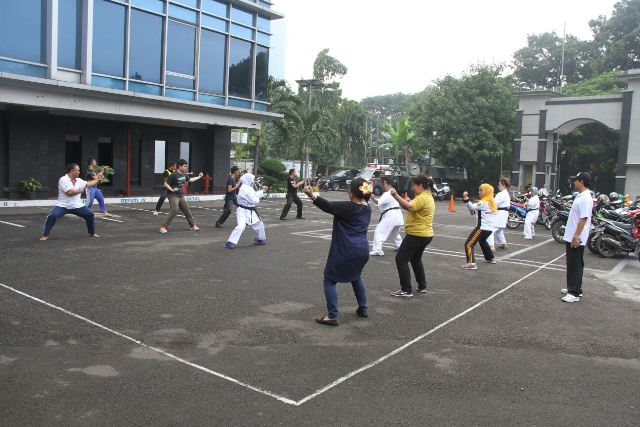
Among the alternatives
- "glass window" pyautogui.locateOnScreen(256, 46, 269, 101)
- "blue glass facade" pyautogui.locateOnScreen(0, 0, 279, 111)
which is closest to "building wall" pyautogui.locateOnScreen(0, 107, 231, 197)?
"blue glass facade" pyautogui.locateOnScreen(0, 0, 279, 111)

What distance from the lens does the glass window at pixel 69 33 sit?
19516 millimetres

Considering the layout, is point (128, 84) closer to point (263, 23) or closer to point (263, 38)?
point (263, 38)

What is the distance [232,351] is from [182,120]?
19322 millimetres

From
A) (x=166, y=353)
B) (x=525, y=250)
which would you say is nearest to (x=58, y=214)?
(x=166, y=353)

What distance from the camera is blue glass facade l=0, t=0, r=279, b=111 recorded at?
18.9m

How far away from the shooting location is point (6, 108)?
19.6 metres

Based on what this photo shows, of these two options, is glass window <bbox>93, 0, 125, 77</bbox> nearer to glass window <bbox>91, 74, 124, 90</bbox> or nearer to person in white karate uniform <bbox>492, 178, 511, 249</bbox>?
glass window <bbox>91, 74, 124, 90</bbox>

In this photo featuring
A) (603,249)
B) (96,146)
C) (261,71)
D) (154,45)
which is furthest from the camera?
(261,71)

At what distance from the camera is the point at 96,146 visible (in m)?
23.3

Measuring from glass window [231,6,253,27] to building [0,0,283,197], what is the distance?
44 mm

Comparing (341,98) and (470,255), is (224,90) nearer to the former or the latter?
(470,255)

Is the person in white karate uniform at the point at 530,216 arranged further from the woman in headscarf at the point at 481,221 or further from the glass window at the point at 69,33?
the glass window at the point at 69,33

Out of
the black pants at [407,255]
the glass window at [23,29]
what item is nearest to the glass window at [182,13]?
the glass window at [23,29]

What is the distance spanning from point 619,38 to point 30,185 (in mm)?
49204
